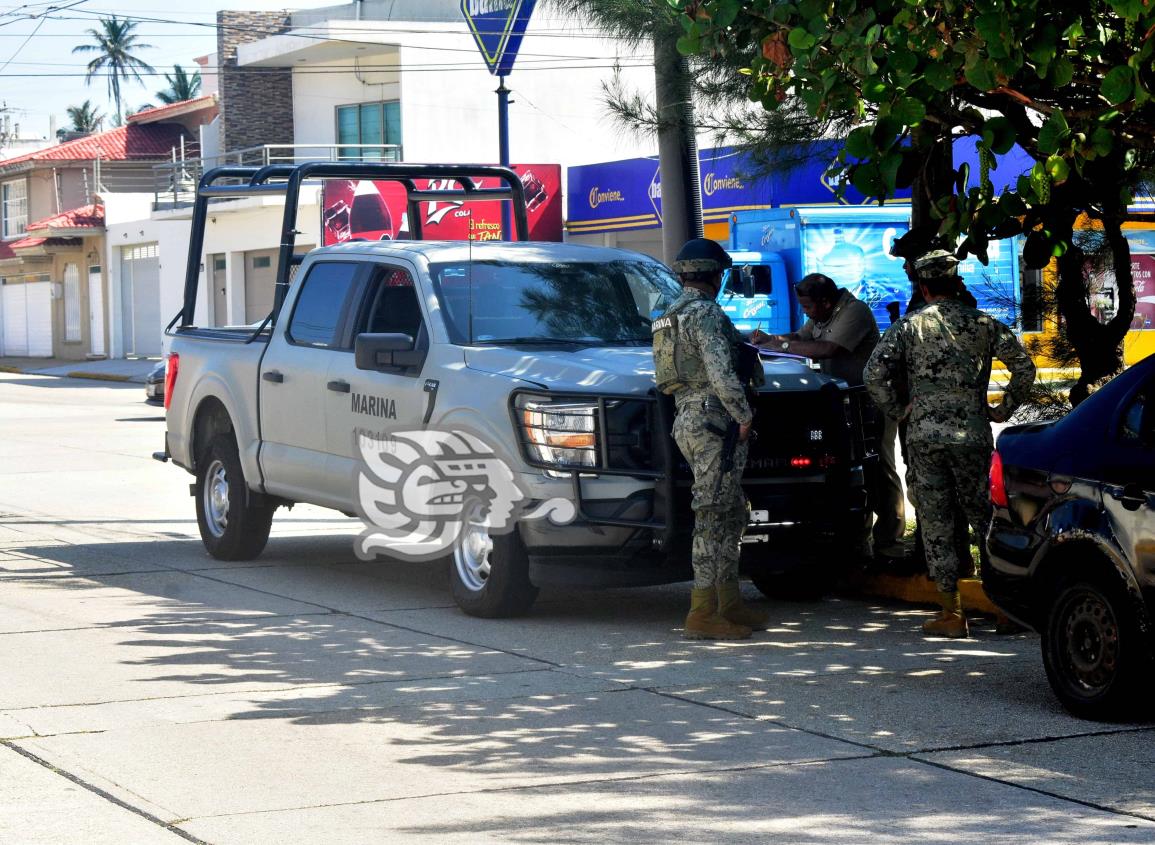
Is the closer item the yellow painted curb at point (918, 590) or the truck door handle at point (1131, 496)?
the truck door handle at point (1131, 496)

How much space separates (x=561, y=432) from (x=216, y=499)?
3.76 m

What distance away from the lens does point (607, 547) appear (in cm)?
882

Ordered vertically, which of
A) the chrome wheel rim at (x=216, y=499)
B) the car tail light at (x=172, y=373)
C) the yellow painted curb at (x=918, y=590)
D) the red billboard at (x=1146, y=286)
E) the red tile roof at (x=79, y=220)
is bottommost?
the yellow painted curb at (x=918, y=590)

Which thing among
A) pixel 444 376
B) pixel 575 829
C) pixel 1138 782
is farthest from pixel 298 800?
pixel 444 376

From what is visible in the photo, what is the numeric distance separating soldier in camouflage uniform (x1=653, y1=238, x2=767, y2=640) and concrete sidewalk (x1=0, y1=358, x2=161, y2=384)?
33454 millimetres

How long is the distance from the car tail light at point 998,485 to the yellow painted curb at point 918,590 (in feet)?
4.82

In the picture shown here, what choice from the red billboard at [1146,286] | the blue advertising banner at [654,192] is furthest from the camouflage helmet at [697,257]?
the red billboard at [1146,286]

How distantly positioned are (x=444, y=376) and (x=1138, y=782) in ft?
15.2

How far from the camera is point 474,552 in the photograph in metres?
9.40

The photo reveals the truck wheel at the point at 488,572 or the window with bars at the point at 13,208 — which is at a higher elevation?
→ the window with bars at the point at 13,208

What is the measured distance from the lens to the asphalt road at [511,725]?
5.49 meters

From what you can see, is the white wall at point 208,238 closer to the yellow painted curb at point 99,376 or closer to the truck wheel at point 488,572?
the yellow painted curb at point 99,376

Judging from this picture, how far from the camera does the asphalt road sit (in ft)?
18.0

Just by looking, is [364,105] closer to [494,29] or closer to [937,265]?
[494,29]
